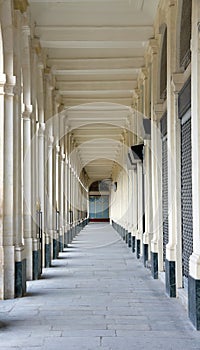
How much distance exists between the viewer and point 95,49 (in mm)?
16312

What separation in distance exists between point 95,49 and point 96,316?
948cm

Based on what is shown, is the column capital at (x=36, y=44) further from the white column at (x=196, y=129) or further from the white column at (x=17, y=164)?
the white column at (x=196, y=129)

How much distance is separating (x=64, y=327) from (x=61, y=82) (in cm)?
1303

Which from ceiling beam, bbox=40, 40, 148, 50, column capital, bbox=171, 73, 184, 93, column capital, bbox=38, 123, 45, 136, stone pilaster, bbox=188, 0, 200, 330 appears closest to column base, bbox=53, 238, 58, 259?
column capital, bbox=38, 123, 45, 136

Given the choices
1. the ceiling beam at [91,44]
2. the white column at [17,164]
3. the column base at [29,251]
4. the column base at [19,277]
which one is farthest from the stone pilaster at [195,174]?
Answer: the ceiling beam at [91,44]

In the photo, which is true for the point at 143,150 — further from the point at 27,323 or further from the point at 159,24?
the point at 27,323

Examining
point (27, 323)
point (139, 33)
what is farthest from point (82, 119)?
point (27, 323)

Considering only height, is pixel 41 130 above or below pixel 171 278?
above

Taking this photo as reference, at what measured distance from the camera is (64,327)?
7.98m

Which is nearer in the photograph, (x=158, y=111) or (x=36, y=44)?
(x=158, y=111)

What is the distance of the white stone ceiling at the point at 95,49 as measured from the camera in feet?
43.8

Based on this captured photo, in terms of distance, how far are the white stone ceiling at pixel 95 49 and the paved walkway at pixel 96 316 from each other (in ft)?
20.0

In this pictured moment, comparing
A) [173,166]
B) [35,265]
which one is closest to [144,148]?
[35,265]

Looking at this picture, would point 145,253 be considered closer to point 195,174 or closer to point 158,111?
point 158,111
